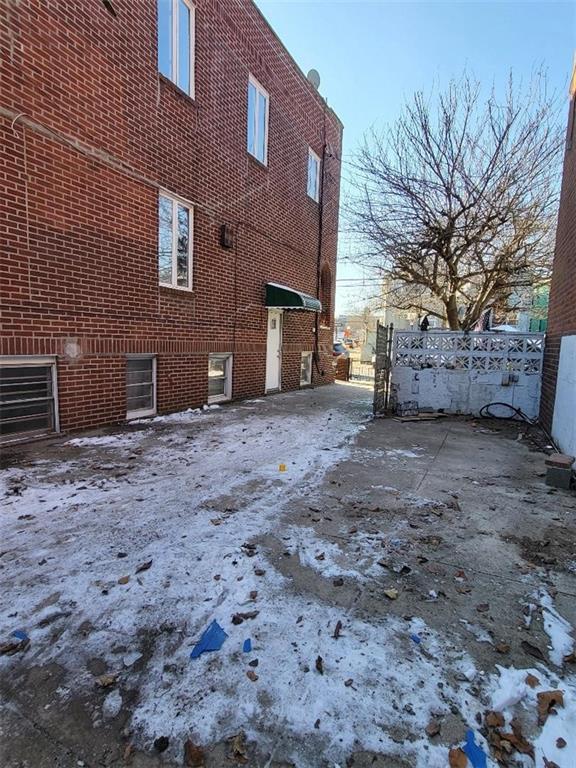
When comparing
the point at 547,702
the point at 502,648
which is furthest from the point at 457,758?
the point at 502,648

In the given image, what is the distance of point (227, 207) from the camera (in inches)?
350

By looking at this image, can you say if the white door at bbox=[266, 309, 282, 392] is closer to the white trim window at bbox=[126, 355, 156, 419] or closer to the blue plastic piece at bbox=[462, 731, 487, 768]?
the white trim window at bbox=[126, 355, 156, 419]

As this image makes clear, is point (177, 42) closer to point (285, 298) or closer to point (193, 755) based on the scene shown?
point (285, 298)

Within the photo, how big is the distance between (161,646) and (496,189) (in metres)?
11.4

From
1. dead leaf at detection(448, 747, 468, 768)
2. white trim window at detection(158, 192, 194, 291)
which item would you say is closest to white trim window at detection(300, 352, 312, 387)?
white trim window at detection(158, 192, 194, 291)

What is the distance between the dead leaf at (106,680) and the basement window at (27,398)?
14.0ft

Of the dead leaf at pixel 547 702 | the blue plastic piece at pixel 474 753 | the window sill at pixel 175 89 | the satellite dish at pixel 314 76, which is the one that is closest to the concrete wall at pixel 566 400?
the dead leaf at pixel 547 702

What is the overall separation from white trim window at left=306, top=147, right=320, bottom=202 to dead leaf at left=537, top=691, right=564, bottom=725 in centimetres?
1326

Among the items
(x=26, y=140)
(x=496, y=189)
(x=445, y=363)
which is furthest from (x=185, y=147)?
(x=496, y=189)

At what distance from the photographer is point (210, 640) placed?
6.79 feet

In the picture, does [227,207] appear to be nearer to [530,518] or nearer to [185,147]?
[185,147]

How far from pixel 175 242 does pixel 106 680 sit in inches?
275

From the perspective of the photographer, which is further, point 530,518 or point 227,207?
point 227,207

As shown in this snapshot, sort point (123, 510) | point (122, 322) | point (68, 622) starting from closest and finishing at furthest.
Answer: point (68, 622), point (123, 510), point (122, 322)
